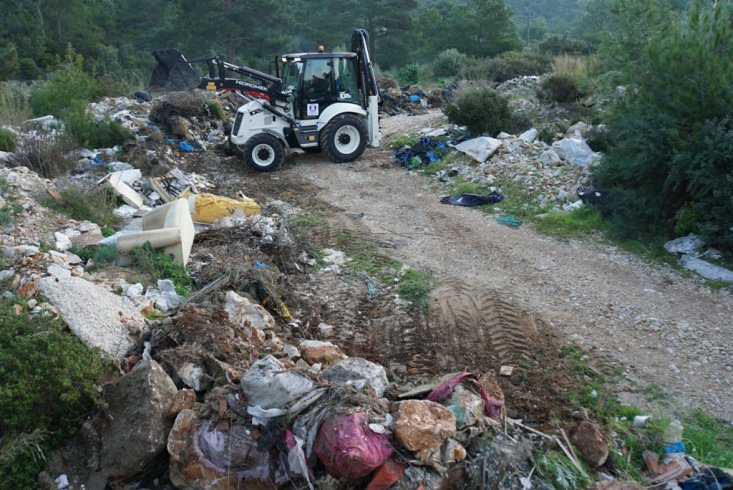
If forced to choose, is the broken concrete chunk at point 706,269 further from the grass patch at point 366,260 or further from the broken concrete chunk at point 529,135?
the broken concrete chunk at point 529,135

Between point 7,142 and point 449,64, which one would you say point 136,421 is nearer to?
point 7,142

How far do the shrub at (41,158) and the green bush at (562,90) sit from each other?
472 inches

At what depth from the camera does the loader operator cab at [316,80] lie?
38.0 ft

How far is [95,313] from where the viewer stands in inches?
195

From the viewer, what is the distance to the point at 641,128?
771 cm

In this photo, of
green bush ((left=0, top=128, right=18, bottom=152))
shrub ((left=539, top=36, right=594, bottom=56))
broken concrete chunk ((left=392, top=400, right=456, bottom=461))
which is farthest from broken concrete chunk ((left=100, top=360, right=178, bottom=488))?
shrub ((left=539, top=36, right=594, bottom=56))

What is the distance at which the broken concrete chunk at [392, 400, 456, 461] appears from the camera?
3590 mm

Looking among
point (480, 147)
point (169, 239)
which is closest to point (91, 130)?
point (169, 239)

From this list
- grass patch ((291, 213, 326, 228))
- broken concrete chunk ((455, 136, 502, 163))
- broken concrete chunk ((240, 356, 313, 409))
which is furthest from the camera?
broken concrete chunk ((455, 136, 502, 163))

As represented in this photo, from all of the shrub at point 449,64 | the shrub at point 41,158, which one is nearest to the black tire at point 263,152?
the shrub at point 41,158

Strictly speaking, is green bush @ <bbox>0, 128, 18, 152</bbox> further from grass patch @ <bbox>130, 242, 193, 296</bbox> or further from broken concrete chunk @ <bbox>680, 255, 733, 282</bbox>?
broken concrete chunk @ <bbox>680, 255, 733, 282</bbox>

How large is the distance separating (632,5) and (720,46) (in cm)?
479

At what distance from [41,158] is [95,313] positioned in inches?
239

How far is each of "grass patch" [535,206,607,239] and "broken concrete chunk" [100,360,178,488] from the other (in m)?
5.64
